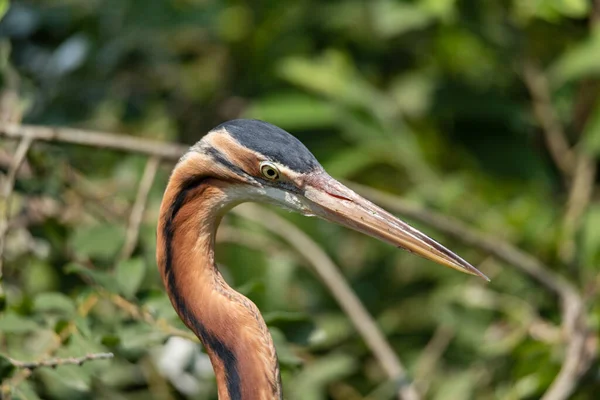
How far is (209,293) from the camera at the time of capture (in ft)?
6.52

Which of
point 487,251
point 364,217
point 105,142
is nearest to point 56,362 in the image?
point 364,217

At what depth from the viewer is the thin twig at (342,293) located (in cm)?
279

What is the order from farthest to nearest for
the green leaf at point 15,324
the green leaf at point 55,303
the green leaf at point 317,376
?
the green leaf at point 317,376 < the green leaf at point 55,303 < the green leaf at point 15,324

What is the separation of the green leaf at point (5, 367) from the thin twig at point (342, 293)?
3.66 ft

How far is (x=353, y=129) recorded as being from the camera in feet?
12.4

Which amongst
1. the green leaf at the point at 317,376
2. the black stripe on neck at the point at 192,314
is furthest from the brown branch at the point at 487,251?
the black stripe on neck at the point at 192,314

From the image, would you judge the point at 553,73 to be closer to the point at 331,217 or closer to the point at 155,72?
the point at 155,72

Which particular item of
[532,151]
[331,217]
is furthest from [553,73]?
[331,217]

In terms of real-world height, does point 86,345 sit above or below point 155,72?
below

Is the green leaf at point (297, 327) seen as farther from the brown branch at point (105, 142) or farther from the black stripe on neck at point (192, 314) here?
the brown branch at point (105, 142)

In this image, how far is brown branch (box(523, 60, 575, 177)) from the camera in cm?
393

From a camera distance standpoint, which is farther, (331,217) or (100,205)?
(100,205)

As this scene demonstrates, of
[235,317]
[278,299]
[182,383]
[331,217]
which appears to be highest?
[331,217]

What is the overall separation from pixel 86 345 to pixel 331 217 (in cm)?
58
